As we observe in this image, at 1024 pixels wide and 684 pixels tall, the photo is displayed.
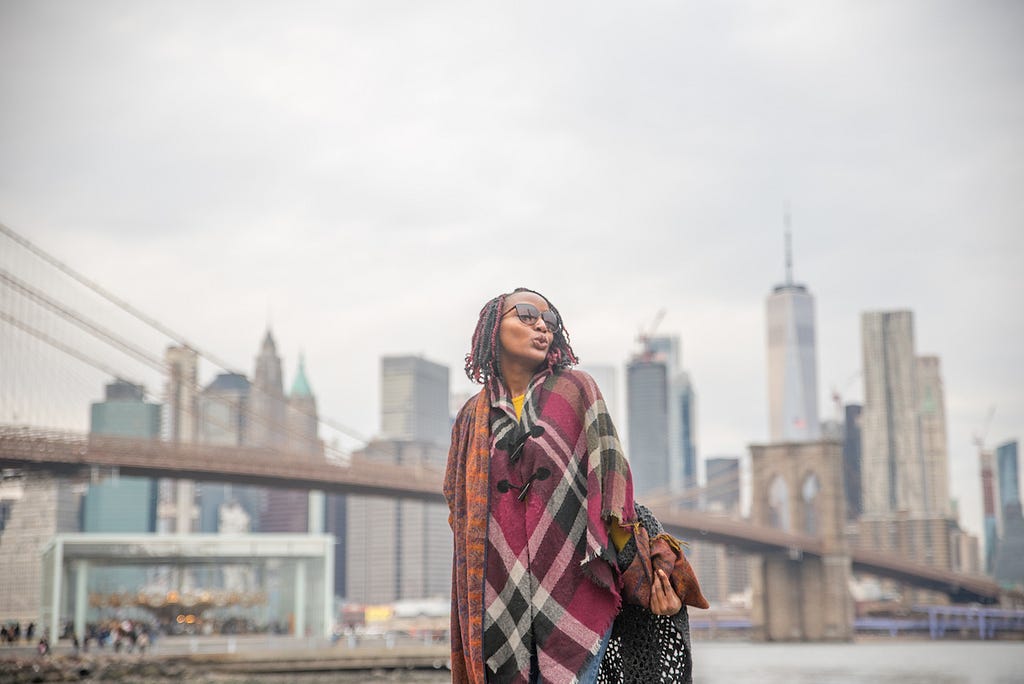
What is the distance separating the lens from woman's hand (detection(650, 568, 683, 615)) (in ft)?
9.64

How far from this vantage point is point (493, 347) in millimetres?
3242

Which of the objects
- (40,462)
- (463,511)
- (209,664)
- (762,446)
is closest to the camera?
(463,511)

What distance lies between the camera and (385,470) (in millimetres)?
42375

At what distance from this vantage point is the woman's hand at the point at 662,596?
2938mm

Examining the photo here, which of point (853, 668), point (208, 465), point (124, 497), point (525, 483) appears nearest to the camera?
point (525, 483)

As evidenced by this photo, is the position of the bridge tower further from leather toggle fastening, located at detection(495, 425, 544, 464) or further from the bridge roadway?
leather toggle fastening, located at detection(495, 425, 544, 464)

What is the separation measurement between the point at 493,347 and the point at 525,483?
14.0 inches

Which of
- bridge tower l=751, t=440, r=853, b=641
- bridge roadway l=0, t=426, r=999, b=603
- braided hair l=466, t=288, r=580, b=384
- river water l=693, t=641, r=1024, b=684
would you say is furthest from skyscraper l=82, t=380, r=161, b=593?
braided hair l=466, t=288, r=580, b=384

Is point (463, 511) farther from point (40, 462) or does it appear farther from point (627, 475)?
point (40, 462)

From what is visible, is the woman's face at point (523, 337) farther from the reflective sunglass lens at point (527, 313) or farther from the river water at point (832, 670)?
the river water at point (832, 670)

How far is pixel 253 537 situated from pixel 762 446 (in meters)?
54.2

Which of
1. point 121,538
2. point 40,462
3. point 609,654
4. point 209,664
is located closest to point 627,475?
point 609,654

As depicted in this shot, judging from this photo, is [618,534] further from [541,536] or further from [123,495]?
[123,495]

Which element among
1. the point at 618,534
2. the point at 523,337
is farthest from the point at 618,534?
the point at 523,337
